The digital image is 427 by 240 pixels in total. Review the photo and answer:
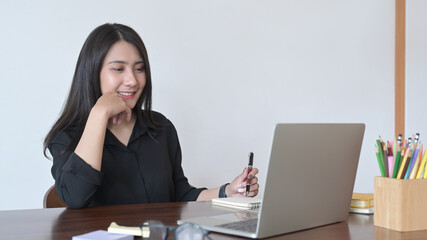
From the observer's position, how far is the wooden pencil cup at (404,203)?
1.12 m

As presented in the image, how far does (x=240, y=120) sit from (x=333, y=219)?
1821 millimetres

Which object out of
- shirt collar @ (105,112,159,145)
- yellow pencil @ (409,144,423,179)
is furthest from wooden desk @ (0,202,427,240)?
shirt collar @ (105,112,159,145)

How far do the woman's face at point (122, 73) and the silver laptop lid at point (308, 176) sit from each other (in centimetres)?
92

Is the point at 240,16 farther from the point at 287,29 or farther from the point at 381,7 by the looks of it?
the point at 381,7

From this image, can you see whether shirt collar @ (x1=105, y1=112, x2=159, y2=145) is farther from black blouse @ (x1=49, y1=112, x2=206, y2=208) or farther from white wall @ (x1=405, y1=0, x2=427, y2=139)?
white wall @ (x1=405, y1=0, x2=427, y2=139)

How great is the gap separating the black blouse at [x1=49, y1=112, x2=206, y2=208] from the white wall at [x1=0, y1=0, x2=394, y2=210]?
0.66 metres

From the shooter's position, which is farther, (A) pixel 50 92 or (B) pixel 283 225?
(A) pixel 50 92

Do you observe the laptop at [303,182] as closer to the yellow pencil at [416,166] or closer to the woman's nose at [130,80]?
the yellow pencil at [416,166]

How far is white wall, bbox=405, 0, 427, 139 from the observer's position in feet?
12.2

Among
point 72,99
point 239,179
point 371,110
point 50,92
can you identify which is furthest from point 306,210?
point 371,110

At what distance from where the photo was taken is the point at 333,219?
3.99 ft

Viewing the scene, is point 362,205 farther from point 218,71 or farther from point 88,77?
point 218,71

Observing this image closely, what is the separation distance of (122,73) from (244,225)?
0.93 metres

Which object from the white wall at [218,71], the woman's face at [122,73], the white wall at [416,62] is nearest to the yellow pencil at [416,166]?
the woman's face at [122,73]
